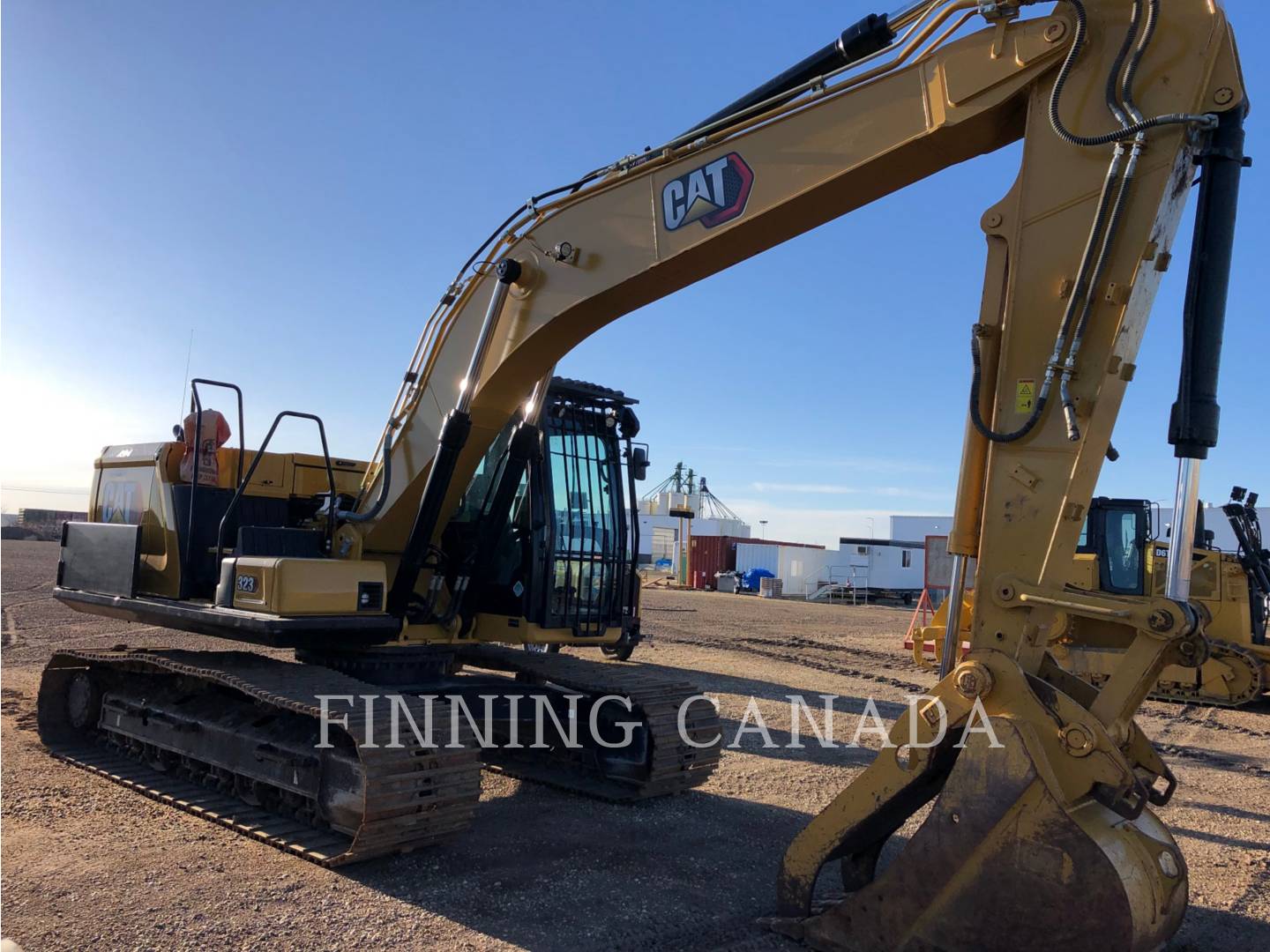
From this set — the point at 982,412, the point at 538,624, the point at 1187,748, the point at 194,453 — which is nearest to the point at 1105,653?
the point at 1187,748

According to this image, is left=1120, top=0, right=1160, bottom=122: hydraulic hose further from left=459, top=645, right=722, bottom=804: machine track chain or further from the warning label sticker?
Result: left=459, top=645, right=722, bottom=804: machine track chain

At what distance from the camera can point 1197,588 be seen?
13.8 m

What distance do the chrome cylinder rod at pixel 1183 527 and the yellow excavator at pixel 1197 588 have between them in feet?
24.4

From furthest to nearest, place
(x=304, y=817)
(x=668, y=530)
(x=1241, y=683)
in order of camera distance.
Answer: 1. (x=668, y=530)
2. (x=1241, y=683)
3. (x=304, y=817)

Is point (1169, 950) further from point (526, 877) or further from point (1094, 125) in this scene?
point (1094, 125)

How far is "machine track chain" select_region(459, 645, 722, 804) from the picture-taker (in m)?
7.09

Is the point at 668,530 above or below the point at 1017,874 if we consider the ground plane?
above

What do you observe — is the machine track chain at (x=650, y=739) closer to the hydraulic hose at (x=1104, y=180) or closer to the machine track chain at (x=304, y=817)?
the machine track chain at (x=304, y=817)

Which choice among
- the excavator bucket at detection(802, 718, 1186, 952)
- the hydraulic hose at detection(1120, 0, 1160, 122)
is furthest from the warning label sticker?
the excavator bucket at detection(802, 718, 1186, 952)

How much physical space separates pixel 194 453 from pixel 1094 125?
20.2 feet

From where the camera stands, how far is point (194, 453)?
291 inches

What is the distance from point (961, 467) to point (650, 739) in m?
3.37

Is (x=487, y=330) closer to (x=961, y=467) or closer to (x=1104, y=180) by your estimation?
(x=961, y=467)

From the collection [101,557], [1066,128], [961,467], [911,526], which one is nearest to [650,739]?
[961,467]
